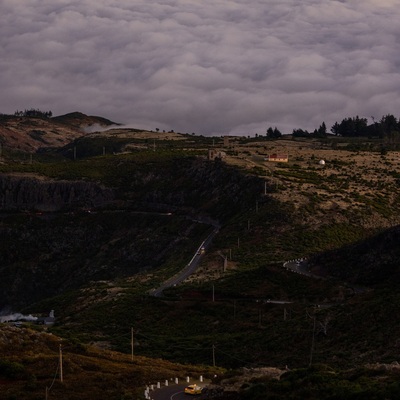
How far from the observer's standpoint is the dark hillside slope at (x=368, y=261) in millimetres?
100438

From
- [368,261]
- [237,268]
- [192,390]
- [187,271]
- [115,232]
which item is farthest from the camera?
[115,232]

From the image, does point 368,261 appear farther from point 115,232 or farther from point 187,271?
point 115,232

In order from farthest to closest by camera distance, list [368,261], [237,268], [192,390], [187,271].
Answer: [187,271] < [237,268] < [368,261] < [192,390]

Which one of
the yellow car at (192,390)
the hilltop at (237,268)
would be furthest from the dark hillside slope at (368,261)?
the yellow car at (192,390)

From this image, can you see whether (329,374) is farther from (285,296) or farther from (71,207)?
(71,207)

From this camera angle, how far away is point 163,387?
183 ft

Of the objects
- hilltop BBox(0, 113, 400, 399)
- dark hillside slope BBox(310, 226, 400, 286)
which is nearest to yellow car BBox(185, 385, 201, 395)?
hilltop BBox(0, 113, 400, 399)

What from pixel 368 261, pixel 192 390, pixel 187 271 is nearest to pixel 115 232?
pixel 187 271

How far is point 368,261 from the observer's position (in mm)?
105125

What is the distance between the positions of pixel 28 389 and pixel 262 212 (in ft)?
322

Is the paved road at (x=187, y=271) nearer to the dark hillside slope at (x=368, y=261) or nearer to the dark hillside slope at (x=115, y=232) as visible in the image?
the dark hillside slope at (x=115, y=232)

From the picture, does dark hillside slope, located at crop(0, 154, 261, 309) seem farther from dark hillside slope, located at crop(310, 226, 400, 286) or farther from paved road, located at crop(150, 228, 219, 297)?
dark hillside slope, located at crop(310, 226, 400, 286)

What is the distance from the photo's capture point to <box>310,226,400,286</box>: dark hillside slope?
330 feet

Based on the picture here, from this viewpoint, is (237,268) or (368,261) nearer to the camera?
(368,261)
